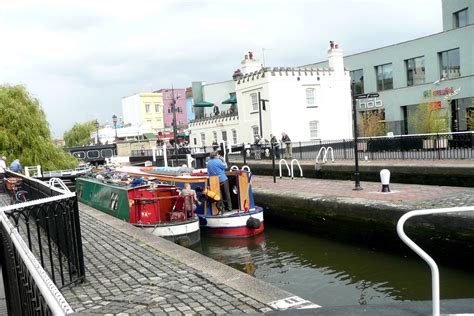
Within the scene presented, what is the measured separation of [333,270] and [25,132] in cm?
1952

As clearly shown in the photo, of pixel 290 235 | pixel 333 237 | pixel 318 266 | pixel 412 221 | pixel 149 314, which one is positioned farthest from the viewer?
pixel 290 235

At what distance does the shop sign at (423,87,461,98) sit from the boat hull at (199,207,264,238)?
2153 centimetres

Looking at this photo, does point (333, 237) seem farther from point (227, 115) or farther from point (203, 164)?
point (227, 115)

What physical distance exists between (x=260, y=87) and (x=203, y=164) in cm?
845

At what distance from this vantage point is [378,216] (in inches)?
392

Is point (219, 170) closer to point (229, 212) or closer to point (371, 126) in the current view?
point (229, 212)

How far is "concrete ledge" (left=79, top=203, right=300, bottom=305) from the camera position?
16.1 feet

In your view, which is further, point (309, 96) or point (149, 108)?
point (149, 108)

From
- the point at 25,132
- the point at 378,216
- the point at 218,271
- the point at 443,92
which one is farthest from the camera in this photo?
the point at 443,92

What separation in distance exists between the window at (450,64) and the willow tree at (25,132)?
994 inches

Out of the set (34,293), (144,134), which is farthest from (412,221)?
(144,134)

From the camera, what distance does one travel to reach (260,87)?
31.0 metres

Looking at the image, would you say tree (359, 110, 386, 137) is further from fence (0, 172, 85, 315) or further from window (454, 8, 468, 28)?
fence (0, 172, 85, 315)

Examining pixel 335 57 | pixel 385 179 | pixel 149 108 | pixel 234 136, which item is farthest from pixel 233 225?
pixel 149 108
